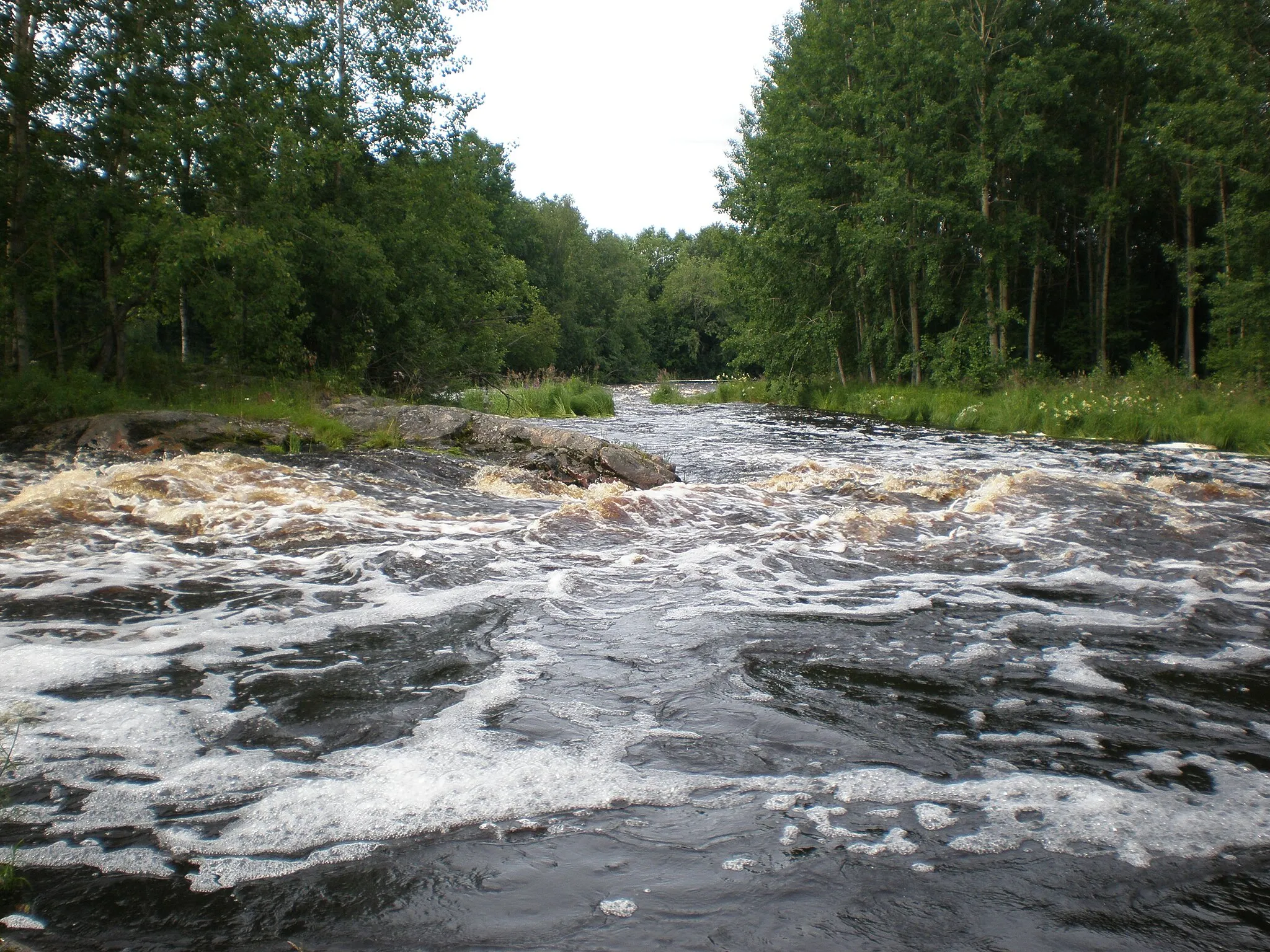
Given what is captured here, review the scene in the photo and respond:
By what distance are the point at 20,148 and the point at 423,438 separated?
25.9 ft

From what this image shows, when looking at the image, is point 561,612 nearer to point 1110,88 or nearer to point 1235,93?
point 1235,93

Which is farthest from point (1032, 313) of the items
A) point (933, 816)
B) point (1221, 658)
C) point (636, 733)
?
point (933, 816)

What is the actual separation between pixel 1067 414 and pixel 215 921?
18.2 meters

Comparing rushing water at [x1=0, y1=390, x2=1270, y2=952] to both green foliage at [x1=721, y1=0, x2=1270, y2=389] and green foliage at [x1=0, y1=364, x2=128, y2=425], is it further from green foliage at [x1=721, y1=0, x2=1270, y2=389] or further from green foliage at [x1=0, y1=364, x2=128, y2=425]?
green foliage at [x1=721, y1=0, x2=1270, y2=389]

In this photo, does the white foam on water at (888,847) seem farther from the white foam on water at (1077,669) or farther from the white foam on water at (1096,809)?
the white foam on water at (1077,669)

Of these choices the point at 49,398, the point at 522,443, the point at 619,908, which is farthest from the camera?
the point at 49,398

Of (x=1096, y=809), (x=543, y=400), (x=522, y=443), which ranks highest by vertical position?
(x=543, y=400)

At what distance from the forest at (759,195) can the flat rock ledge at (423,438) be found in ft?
9.00

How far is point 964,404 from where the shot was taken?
20.9 metres

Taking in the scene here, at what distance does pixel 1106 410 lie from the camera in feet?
55.5

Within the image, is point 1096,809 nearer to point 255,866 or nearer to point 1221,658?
point 1221,658

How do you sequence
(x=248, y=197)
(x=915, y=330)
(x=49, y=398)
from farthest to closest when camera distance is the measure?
(x=915, y=330), (x=248, y=197), (x=49, y=398)

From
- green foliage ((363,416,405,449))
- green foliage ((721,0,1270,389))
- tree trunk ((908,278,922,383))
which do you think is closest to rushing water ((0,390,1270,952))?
green foliage ((363,416,405,449))

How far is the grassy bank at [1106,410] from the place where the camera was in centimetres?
1505
